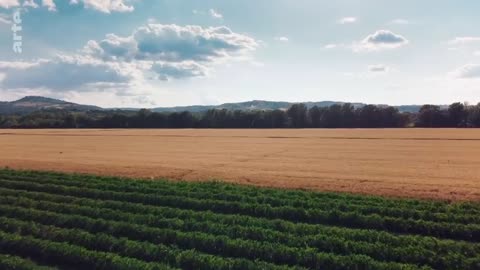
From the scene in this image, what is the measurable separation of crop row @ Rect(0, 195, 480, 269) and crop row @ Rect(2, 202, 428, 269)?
19 centimetres

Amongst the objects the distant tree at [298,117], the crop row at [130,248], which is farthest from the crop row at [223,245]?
the distant tree at [298,117]

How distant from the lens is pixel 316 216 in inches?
679

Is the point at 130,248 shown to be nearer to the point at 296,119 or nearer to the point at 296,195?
the point at 296,195

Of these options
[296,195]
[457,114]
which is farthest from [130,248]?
[457,114]

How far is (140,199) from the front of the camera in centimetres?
2042

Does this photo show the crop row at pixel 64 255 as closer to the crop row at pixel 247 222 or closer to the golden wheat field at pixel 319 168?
the crop row at pixel 247 222

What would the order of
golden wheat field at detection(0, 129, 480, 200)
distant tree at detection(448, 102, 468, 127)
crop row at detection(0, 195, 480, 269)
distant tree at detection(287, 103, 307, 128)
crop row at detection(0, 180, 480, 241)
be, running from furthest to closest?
1. distant tree at detection(287, 103, 307, 128)
2. distant tree at detection(448, 102, 468, 127)
3. golden wheat field at detection(0, 129, 480, 200)
4. crop row at detection(0, 180, 480, 241)
5. crop row at detection(0, 195, 480, 269)

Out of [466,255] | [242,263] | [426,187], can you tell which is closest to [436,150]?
[426,187]

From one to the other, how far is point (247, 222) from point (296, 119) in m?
106

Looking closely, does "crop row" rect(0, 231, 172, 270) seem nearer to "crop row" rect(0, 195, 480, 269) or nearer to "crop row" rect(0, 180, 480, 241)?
"crop row" rect(0, 195, 480, 269)

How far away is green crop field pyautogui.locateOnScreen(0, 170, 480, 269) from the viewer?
12.4 metres

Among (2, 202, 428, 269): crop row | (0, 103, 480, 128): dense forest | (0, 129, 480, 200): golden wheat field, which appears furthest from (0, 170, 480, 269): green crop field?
(0, 103, 480, 128): dense forest

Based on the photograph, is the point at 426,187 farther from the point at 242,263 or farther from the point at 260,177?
the point at 242,263

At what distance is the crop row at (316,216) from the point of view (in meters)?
15.5
